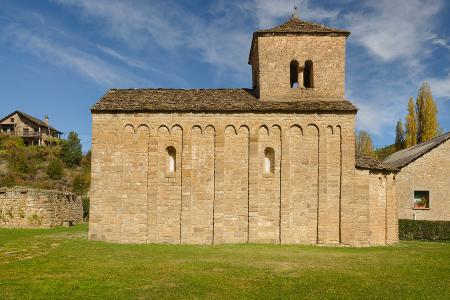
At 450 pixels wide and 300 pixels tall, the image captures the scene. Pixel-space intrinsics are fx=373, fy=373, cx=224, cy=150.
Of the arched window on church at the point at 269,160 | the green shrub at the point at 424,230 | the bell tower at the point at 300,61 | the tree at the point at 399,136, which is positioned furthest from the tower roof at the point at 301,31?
the tree at the point at 399,136

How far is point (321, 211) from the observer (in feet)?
57.6

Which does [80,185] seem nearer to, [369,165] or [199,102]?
[199,102]

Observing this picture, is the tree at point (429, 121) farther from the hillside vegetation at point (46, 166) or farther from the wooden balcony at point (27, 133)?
the wooden balcony at point (27, 133)

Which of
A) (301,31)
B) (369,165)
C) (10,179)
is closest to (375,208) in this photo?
(369,165)

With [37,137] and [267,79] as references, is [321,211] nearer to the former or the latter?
[267,79]

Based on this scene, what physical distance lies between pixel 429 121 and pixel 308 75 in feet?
114

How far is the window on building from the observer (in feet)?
91.4

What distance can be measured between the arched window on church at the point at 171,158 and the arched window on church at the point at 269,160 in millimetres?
4408

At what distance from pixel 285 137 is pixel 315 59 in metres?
5.01

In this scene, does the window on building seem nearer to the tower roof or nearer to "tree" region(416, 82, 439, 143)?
the tower roof

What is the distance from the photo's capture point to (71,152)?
57.0 m

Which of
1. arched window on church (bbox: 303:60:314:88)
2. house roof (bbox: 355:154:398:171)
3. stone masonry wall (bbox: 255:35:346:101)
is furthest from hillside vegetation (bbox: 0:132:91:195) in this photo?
house roof (bbox: 355:154:398:171)

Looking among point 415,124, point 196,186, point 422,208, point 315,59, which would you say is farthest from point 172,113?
point 415,124

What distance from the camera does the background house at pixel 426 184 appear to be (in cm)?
2764
